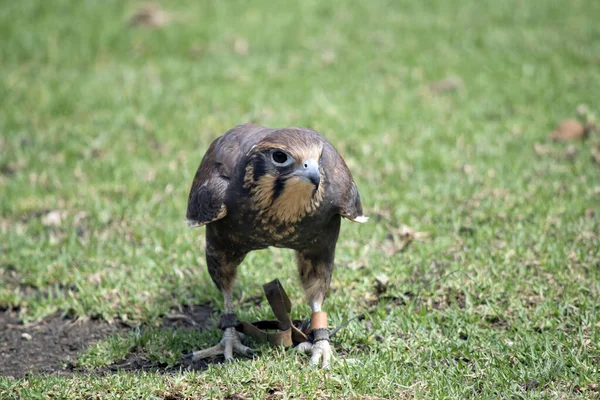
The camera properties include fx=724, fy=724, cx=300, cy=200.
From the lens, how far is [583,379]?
3732mm

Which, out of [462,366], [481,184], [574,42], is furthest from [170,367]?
[574,42]

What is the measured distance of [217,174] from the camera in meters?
4.09

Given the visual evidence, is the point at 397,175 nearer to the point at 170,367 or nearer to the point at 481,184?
the point at 481,184

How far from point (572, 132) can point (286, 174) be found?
14.5 ft

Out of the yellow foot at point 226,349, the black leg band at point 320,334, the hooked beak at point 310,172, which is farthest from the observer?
the yellow foot at point 226,349

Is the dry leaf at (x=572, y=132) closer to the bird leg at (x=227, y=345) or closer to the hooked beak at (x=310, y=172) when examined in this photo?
the bird leg at (x=227, y=345)

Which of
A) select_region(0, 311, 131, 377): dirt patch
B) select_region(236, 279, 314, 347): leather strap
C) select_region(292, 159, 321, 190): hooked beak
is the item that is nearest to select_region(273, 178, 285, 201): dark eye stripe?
select_region(292, 159, 321, 190): hooked beak

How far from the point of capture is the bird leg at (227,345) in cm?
431

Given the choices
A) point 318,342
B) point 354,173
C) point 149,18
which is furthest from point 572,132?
point 149,18

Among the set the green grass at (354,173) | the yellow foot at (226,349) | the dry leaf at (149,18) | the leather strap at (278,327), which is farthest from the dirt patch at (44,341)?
the dry leaf at (149,18)

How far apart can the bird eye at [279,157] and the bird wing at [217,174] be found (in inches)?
13.9

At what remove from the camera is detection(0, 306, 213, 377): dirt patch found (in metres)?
4.35

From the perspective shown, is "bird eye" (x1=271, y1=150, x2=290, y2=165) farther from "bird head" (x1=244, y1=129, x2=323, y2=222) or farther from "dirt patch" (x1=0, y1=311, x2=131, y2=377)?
"dirt patch" (x1=0, y1=311, x2=131, y2=377)

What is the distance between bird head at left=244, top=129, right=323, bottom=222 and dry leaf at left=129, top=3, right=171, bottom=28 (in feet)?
23.6
